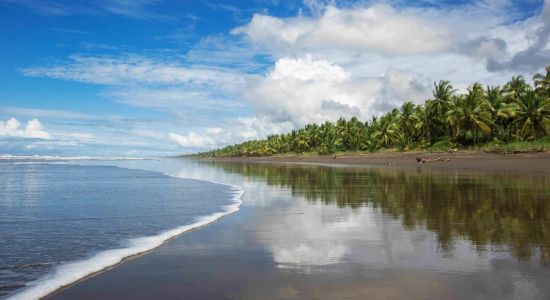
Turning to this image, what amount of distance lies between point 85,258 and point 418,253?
5.56 metres

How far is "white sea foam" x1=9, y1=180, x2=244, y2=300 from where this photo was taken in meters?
5.65

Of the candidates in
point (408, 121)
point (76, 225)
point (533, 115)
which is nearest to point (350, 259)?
point (76, 225)

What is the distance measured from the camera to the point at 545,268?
20.0 ft

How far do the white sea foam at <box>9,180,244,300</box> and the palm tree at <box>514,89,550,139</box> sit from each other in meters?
59.0

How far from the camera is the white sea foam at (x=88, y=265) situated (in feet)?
18.5

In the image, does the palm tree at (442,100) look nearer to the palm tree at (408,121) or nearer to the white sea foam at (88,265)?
the palm tree at (408,121)

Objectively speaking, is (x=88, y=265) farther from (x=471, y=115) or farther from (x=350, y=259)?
(x=471, y=115)

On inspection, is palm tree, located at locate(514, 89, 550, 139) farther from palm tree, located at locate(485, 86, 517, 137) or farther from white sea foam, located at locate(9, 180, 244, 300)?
white sea foam, located at locate(9, 180, 244, 300)

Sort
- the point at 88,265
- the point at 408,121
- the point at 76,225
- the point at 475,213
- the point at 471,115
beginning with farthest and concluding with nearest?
the point at 408,121, the point at 471,115, the point at 475,213, the point at 76,225, the point at 88,265

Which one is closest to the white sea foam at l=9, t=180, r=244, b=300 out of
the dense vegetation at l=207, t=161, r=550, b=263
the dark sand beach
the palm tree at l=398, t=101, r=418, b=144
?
the dark sand beach

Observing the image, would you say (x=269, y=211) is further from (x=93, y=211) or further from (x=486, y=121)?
(x=486, y=121)

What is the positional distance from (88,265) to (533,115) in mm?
62657

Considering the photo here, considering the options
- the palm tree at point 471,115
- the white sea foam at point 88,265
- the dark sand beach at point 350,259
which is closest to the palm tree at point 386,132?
the palm tree at point 471,115

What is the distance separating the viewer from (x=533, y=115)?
5716 centimetres
